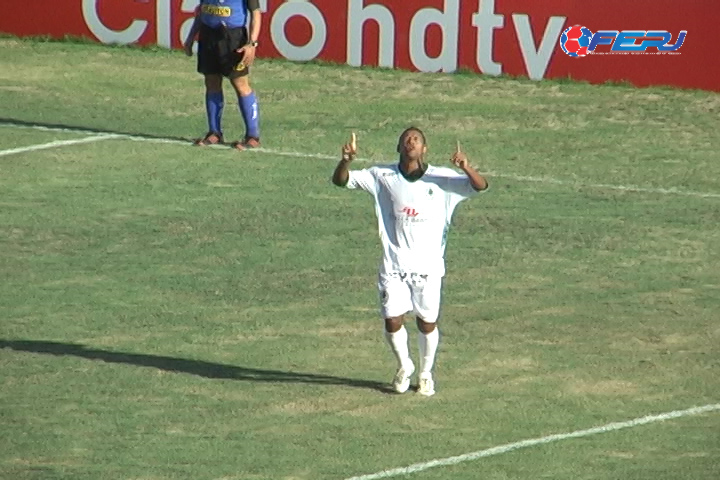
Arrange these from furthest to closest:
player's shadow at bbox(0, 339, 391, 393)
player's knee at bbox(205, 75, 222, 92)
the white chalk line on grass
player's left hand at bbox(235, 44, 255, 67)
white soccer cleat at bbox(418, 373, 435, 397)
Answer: player's knee at bbox(205, 75, 222, 92), player's left hand at bbox(235, 44, 255, 67), the white chalk line on grass, player's shadow at bbox(0, 339, 391, 393), white soccer cleat at bbox(418, 373, 435, 397)

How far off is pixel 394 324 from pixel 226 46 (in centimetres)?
788

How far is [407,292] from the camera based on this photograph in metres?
11.0

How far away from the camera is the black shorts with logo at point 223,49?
18281 mm

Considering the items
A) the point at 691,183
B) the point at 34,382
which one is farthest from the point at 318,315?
the point at 691,183

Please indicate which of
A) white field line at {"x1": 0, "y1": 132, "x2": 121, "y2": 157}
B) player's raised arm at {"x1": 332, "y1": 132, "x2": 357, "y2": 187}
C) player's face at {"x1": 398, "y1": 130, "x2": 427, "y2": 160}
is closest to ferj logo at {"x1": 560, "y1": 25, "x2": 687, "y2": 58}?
white field line at {"x1": 0, "y1": 132, "x2": 121, "y2": 157}

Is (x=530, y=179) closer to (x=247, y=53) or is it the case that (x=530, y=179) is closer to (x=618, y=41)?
(x=247, y=53)

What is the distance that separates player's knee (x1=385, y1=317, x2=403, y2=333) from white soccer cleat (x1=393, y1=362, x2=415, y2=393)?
0.95 ft

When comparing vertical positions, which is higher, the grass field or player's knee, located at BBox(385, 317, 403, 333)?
player's knee, located at BBox(385, 317, 403, 333)

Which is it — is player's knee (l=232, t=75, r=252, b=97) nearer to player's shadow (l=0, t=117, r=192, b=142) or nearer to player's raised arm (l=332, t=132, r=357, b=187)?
player's shadow (l=0, t=117, r=192, b=142)

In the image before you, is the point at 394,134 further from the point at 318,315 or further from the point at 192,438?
the point at 192,438

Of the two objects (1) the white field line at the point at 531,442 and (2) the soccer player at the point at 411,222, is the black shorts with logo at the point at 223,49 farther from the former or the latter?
(1) the white field line at the point at 531,442

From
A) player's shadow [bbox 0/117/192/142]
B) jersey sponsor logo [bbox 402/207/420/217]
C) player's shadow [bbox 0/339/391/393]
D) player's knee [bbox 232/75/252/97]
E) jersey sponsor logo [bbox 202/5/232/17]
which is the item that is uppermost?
jersey sponsor logo [bbox 402/207/420/217]

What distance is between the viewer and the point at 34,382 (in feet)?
37.6

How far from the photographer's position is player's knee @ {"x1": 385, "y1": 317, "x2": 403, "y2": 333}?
1099 cm
